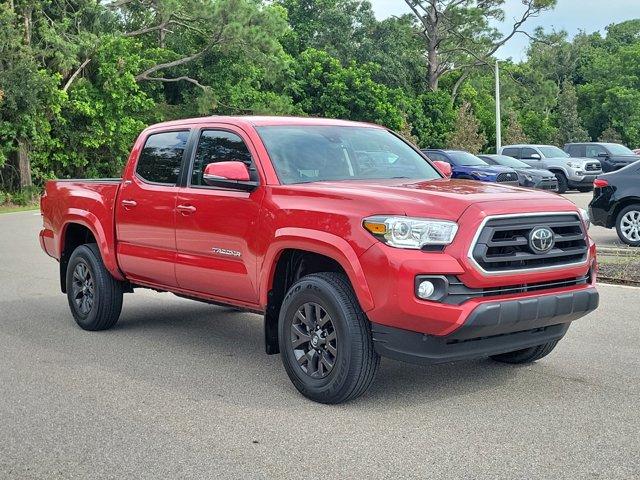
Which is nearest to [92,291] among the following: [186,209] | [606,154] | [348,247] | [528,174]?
[186,209]

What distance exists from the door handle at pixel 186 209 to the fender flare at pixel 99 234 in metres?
1.22

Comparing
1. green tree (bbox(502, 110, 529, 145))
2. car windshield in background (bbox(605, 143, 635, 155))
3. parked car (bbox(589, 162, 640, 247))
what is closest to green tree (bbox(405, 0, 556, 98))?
A: green tree (bbox(502, 110, 529, 145))

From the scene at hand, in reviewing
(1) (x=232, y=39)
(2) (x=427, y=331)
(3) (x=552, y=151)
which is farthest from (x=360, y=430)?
(1) (x=232, y=39)

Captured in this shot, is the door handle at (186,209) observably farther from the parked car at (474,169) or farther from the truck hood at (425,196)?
the parked car at (474,169)

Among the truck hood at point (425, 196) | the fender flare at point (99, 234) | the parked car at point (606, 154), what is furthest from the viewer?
the parked car at point (606, 154)

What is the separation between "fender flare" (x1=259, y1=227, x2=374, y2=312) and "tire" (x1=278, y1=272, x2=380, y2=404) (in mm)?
146

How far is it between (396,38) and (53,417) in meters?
53.6

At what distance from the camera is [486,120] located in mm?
62562

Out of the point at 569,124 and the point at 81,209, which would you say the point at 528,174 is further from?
the point at 569,124

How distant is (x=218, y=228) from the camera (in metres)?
6.25

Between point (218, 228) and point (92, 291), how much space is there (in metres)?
2.22

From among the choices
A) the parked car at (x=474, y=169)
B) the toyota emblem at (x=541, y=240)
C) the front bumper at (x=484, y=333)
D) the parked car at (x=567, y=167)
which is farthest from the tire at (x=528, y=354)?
the parked car at (x=567, y=167)

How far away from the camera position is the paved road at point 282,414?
14.2ft

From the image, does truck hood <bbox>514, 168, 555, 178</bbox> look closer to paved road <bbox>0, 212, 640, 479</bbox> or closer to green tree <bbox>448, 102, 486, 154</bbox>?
paved road <bbox>0, 212, 640, 479</bbox>
